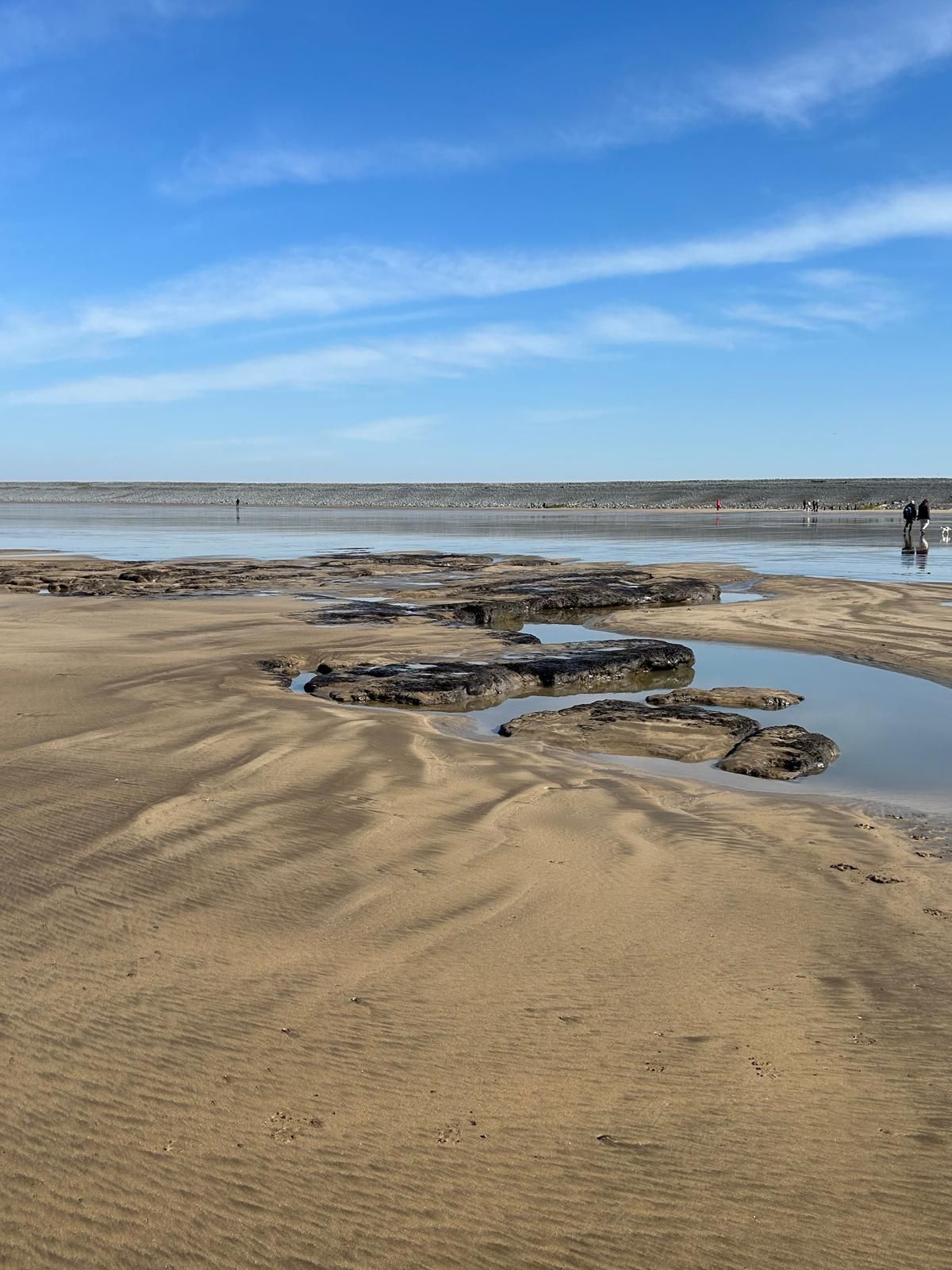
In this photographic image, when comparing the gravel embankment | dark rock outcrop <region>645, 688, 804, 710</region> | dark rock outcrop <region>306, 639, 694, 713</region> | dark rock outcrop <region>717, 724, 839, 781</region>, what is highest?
the gravel embankment

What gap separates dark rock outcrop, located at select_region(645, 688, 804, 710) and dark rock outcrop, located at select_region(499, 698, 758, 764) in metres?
0.37

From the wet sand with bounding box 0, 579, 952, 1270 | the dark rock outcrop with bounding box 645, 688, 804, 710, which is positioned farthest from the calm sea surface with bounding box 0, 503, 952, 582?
the wet sand with bounding box 0, 579, 952, 1270

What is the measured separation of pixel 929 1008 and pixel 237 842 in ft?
9.76

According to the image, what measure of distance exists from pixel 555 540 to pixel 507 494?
96338 mm

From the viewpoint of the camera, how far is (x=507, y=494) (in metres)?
133

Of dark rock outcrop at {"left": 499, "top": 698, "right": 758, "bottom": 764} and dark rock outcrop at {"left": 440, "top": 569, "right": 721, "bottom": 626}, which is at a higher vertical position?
dark rock outcrop at {"left": 440, "top": 569, "right": 721, "bottom": 626}

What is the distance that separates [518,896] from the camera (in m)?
4.24

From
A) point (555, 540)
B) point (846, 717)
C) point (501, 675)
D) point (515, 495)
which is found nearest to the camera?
point (846, 717)

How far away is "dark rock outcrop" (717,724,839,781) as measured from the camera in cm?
646

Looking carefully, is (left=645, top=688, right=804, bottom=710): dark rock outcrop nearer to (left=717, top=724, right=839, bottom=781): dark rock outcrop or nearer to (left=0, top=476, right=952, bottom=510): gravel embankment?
(left=717, top=724, right=839, bottom=781): dark rock outcrop

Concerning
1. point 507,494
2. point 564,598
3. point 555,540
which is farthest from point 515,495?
point 564,598

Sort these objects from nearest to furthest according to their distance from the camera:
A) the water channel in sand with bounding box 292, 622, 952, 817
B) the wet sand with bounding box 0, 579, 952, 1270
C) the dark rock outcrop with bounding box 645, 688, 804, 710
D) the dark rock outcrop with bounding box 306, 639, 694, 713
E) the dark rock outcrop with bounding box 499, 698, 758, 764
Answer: the wet sand with bounding box 0, 579, 952, 1270 → the water channel in sand with bounding box 292, 622, 952, 817 → the dark rock outcrop with bounding box 499, 698, 758, 764 → the dark rock outcrop with bounding box 645, 688, 804, 710 → the dark rock outcrop with bounding box 306, 639, 694, 713

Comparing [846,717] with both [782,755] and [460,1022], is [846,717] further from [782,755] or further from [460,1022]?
[460,1022]

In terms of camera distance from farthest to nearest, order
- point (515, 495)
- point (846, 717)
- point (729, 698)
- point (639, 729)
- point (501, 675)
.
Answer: point (515, 495), point (501, 675), point (729, 698), point (846, 717), point (639, 729)
